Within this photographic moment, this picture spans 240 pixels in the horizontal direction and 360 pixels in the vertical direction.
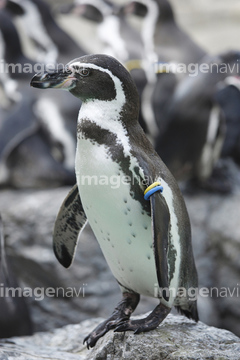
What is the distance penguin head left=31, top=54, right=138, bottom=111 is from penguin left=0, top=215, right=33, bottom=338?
4.29 ft

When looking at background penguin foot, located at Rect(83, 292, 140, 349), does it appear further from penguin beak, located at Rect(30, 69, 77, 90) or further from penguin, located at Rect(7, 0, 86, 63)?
penguin, located at Rect(7, 0, 86, 63)

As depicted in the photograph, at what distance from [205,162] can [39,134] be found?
55.4 inches

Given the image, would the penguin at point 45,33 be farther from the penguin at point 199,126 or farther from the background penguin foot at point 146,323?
the background penguin foot at point 146,323

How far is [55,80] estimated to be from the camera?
188 centimetres

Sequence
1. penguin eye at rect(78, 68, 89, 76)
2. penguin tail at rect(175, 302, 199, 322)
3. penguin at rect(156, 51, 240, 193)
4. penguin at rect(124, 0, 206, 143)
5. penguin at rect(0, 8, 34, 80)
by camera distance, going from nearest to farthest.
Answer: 1. penguin eye at rect(78, 68, 89, 76)
2. penguin tail at rect(175, 302, 199, 322)
3. penguin at rect(156, 51, 240, 193)
4. penguin at rect(124, 0, 206, 143)
5. penguin at rect(0, 8, 34, 80)

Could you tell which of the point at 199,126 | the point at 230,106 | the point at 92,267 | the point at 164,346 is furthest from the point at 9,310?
the point at 230,106

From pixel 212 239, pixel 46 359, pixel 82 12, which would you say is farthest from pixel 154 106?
pixel 46 359

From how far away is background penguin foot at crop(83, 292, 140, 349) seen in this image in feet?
6.79

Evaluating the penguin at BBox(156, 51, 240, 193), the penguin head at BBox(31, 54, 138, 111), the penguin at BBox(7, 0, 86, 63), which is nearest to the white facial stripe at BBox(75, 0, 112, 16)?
the penguin at BBox(7, 0, 86, 63)

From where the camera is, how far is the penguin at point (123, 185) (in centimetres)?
186

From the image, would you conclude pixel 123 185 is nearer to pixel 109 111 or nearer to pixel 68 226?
pixel 109 111

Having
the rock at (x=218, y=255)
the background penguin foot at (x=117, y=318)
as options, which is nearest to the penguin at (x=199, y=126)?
the rock at (x=218, y=255)

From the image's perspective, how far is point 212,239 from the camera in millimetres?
4172

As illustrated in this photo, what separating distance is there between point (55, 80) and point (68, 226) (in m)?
0.57
